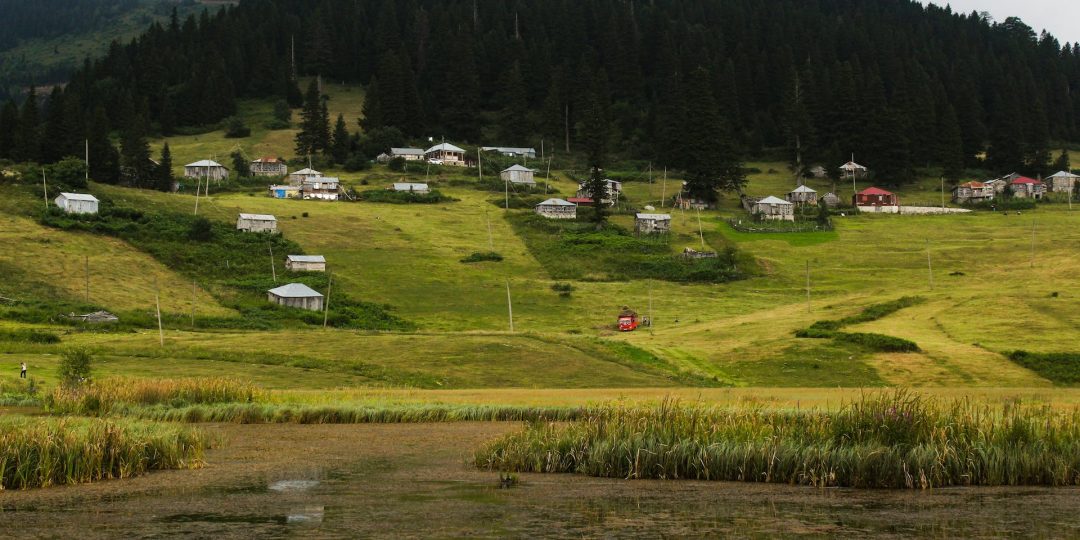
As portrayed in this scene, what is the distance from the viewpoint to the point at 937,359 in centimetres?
6072

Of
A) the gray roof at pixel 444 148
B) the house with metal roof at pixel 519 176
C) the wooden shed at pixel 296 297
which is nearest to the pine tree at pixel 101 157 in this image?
the gray roof at pixel 444 148

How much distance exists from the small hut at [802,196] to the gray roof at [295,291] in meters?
67.8

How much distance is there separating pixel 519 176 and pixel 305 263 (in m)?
50.1

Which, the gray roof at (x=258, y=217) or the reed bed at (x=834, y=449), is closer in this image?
the reed bed at (x=834, y=449)

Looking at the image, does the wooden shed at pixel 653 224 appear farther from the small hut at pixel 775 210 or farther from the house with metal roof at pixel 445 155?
the house with metal roof at pixel 445 155

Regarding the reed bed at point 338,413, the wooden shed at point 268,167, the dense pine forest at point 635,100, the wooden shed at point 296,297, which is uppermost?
the dense pine forest at point 635,100

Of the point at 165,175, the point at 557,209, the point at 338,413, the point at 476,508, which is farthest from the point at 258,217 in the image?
the point at 476,508

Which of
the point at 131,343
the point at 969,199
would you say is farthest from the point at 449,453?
the point at 969,199

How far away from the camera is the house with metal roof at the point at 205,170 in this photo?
138m

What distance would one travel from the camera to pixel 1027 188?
142375 millimetres

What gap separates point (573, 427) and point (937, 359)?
37.4 metres

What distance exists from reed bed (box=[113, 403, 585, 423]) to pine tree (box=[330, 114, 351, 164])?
379 feet

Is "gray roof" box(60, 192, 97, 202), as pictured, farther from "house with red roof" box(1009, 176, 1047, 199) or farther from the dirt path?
"house with red roof" box(1009, 176, 1047, 199)

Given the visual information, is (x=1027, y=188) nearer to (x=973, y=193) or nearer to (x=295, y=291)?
(x=973, y=193)
